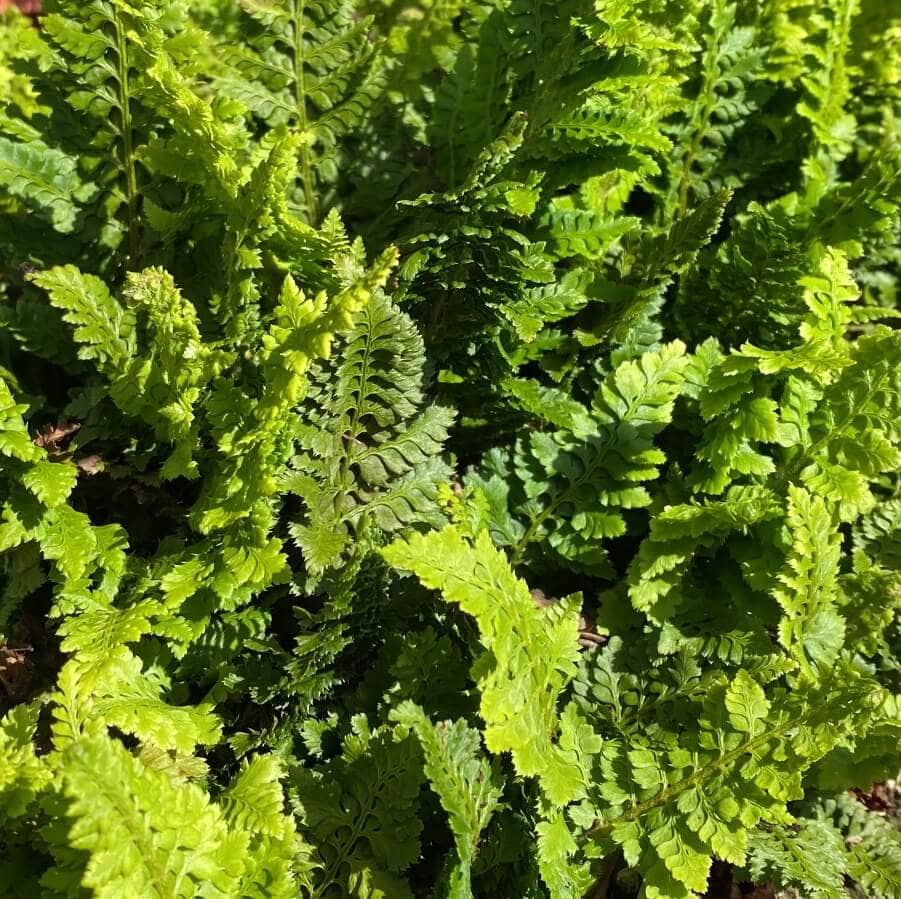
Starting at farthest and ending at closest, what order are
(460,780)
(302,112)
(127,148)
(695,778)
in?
(302,112), (127,148), (695,778), (460,780)

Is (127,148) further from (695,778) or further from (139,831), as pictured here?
(695,778)

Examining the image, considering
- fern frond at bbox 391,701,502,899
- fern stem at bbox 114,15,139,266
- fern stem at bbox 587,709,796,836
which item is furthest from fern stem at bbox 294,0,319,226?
fern stem at bbox 587,709,796,836

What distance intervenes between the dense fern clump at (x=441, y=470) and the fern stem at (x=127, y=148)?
1 centimetres

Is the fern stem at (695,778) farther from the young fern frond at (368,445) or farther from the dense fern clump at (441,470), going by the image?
the young fern frond at (368,445)

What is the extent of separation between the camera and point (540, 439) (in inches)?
85.5

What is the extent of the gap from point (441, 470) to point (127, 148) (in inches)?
43.8

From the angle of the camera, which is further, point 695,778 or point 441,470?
point 441,470

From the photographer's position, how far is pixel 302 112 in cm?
237

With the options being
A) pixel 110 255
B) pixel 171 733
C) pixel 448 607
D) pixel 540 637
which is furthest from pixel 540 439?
pixel 110 255

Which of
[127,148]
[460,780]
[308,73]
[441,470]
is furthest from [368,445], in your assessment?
[308,73]

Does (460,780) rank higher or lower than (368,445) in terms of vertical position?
lower

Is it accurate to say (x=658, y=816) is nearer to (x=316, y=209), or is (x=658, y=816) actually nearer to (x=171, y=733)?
(x=171, y=733)

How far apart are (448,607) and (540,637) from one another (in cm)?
35

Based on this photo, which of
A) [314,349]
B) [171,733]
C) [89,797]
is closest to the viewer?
[89,797]
